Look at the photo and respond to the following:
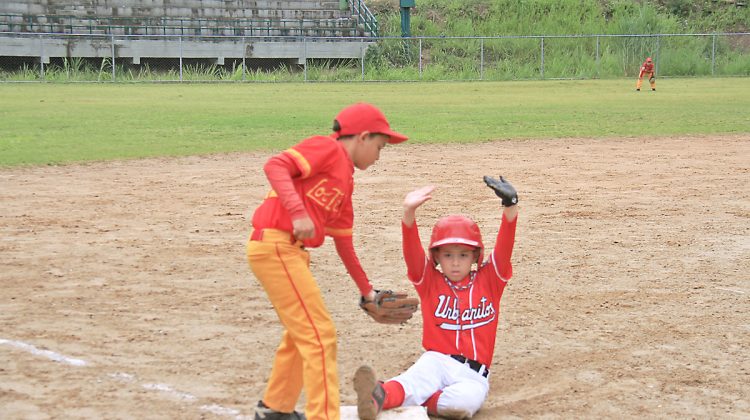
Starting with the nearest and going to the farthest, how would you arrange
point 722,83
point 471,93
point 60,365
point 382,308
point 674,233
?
point 382,308 → point 60,365 → point 674,233 → point 471,93 → point 722,83

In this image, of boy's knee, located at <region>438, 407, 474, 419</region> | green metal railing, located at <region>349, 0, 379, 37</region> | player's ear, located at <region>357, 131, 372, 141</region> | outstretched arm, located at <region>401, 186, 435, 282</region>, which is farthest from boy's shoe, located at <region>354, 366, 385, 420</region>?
green metal railing, located at <region>349, 0, 379, 37</region>

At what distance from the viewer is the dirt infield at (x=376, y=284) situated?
16.1 ft

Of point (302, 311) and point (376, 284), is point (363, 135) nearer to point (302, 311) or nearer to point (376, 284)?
point (302, 311)

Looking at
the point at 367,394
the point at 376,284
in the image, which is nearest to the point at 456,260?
the point at 367,394

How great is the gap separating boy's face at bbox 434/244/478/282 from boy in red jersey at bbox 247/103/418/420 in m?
0.97

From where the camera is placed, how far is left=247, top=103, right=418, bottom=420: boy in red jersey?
12.9 feet

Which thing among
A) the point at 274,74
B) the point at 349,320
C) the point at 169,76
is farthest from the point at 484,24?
the point at 349,320

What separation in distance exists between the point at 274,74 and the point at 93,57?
6.97m

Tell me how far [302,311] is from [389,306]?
1.84 feet

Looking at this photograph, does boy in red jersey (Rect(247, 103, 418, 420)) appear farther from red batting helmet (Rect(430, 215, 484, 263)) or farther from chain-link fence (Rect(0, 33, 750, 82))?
chain-link fence (Rect(0, 33, 750, 82))

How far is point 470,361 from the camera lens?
487cm

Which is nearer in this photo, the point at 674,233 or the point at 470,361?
the point at 470,361

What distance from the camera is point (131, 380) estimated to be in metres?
5.01

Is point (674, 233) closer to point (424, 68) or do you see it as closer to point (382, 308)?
point (382, 308)
